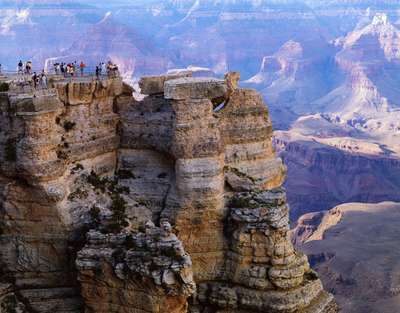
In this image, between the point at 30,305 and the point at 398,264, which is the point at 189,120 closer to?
the point at 30,305

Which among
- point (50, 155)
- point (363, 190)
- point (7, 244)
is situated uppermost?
point (50, 155)

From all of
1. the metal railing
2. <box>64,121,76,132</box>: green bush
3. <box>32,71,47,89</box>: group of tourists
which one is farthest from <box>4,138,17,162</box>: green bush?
<box>32,71,47,89</box>: group of tourists

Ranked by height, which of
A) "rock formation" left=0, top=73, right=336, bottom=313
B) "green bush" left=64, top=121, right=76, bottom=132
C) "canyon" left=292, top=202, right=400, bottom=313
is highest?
"green bush" left=64, top=121, right=76, bottom=132

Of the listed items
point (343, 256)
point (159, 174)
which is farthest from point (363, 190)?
point (159, 174)

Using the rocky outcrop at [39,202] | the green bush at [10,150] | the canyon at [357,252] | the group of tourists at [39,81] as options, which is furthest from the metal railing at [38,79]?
the canyon at [357,252]

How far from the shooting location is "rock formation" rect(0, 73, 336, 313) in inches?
977

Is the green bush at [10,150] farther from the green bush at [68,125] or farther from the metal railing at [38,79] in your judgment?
the green bush at [68,125]

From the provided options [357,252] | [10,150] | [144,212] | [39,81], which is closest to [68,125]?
[10,150]

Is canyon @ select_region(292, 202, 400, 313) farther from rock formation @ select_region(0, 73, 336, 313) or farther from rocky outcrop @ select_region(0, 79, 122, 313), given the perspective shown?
rocky outcrop @ select_region(0, 79, 122, 313)

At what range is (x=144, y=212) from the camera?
28.0m

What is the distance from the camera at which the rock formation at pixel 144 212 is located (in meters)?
24.8

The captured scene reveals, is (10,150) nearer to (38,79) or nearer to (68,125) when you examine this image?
(68,125)

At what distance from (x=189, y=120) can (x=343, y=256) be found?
79.2 m

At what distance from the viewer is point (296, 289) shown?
2677 centimetres
